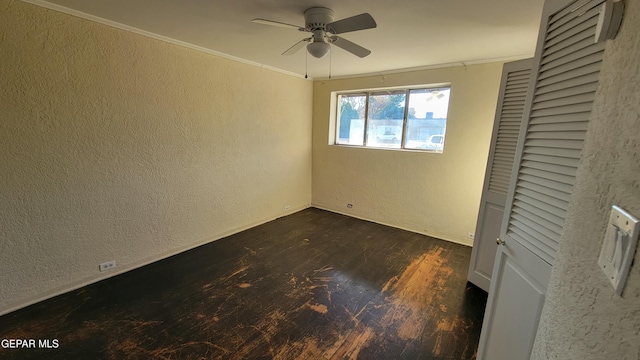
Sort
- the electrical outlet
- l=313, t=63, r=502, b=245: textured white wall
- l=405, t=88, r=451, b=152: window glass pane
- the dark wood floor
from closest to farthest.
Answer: the dark wood floor → the electrical outlet → l=313, t=63, r=502, b=245: textured white wall → l=405, t=88, r=451, b=152: window glass pane

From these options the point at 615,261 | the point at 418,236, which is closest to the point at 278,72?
the point at 418,236

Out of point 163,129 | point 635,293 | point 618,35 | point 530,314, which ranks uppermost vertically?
point 618,35

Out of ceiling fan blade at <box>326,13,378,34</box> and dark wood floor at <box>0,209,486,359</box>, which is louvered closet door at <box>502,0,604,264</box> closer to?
ceiling fan blade at <box>326,13,378,34</box>

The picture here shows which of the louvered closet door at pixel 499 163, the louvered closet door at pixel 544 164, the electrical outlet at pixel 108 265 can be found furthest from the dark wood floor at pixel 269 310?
the louvered closet door at pixel 544 164

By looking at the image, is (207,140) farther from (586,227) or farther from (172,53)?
(586,227)

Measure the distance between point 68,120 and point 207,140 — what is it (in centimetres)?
126

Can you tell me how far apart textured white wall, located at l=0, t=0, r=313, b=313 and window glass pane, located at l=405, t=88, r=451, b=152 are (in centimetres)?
227

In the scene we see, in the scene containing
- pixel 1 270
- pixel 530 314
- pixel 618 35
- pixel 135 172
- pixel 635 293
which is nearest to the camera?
pixel 635 293

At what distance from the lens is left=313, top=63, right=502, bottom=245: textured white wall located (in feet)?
10.5

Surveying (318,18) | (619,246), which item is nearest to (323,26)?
(318,18)

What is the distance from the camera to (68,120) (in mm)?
2141

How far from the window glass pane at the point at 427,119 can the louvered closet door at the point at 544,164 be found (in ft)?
8.44

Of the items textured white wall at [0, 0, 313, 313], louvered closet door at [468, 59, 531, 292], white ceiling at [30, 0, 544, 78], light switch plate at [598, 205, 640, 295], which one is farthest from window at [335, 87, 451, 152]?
light switch plate at [598, 205, 640, 295]

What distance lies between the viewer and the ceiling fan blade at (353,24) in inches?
64.0
